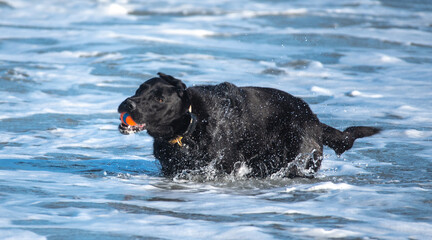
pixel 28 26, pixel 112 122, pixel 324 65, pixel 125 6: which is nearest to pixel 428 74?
pixel 324 65

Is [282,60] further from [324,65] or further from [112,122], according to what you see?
[112,122]

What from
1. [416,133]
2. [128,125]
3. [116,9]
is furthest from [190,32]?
[128,125]

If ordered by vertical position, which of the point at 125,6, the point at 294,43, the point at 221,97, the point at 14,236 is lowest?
the point at 14,236

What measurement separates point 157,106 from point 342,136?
6.25 ft

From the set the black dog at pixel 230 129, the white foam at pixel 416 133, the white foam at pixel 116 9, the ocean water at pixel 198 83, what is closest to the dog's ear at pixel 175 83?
the black dog at pixel 230 129

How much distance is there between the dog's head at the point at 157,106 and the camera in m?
5.22

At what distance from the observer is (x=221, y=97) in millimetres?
5719

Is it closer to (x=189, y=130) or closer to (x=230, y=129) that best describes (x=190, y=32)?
(x=230, y=129)

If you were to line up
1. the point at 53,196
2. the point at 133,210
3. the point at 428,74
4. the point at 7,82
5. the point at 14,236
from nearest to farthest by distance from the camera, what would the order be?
the point at 14,236
the point at 133,210
the point at 53,196
the point at 7,82
the point at 428,74

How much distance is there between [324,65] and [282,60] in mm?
866

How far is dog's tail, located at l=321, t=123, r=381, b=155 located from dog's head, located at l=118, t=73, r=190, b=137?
4.91 feet

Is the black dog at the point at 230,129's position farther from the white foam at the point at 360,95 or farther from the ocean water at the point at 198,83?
the white foam at the point at 360,95

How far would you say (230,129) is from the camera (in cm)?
559

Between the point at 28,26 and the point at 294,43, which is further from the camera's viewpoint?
the point at 28,26
